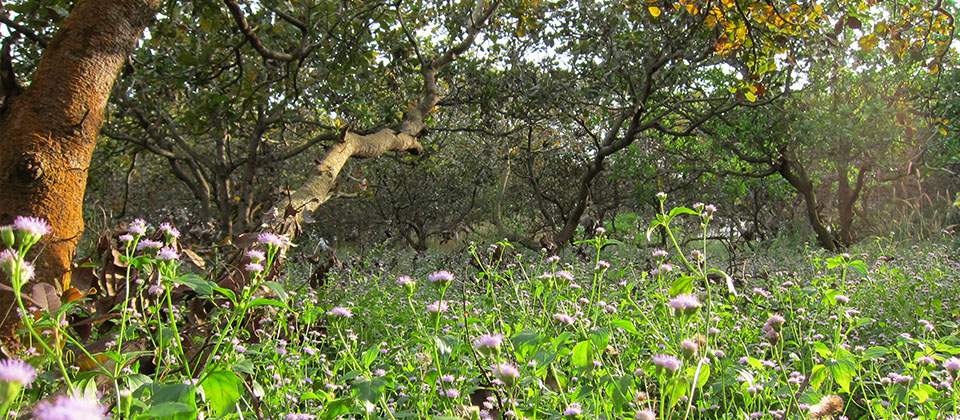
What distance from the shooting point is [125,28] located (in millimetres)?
2369

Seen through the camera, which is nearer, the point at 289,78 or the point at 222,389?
the point at 222,389

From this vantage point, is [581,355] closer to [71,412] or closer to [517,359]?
[517,359]

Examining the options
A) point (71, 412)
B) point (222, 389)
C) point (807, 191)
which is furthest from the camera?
point (807, 191)

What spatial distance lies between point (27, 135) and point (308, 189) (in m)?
2.34

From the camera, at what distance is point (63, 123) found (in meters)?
2.19

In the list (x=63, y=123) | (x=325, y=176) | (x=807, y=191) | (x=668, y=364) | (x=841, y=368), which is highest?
(x=63, y=123)

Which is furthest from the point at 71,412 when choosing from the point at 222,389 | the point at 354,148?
the point at 354,148

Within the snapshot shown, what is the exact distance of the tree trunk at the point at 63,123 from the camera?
207 cm

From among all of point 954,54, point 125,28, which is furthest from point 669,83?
point 125,28

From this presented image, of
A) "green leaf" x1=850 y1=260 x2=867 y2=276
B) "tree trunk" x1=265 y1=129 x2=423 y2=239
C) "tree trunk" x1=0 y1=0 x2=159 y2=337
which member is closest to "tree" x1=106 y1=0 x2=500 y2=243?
"tree trunk" x1=265 y1=129 x2=423 y2=239

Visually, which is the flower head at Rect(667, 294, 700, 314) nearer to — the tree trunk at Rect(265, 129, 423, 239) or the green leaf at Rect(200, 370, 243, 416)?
the green leaf at Rect(200, 370, 243, 416)

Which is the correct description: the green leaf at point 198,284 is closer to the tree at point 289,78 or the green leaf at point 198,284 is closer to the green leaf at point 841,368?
the green leaf at point 841,368

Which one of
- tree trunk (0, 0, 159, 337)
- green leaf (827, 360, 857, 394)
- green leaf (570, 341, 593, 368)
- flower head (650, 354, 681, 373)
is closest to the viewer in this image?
flower head (650, 354, 681, 373)

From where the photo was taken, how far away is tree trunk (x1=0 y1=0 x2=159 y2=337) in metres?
2.07
